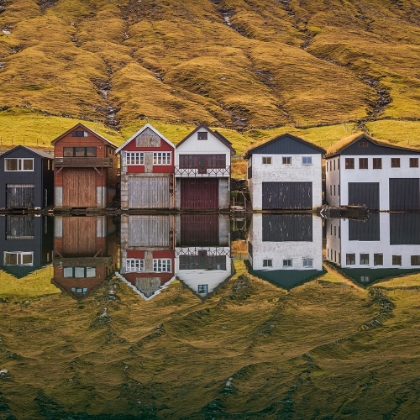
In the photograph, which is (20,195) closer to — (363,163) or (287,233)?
(363,163)

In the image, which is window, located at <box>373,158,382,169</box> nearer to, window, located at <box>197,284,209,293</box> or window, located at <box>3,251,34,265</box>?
window, located at <box>3,251,34,265</box>

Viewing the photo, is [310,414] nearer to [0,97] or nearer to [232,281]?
[232,281]

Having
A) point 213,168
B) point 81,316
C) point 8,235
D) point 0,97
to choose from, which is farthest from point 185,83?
point 81,316

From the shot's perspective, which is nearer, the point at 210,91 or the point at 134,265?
the point at 134,265

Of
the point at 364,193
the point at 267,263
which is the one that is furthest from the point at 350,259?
the point at 364,193

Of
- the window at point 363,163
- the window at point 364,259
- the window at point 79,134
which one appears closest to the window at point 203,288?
the window at point 364,259

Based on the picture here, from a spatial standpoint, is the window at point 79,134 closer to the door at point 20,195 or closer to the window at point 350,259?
the door at point 20,195
